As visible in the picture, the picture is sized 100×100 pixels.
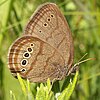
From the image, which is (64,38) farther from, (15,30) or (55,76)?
(15,30)

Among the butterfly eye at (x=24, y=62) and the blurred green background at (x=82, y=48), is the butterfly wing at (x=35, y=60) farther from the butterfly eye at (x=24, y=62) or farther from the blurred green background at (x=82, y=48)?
the blurred green background at (x=82, y=48)

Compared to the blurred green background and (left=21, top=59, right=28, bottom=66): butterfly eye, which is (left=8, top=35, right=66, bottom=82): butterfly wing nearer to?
(left=21, top=59, right=28, bottom=66): butterfly eye

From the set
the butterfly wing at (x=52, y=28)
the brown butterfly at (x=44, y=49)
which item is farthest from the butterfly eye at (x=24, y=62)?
the butterfly wing at (x=52, y=28)

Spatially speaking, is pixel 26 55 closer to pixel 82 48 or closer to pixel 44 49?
pixel 44 49

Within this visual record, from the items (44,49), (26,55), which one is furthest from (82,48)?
(26,55)

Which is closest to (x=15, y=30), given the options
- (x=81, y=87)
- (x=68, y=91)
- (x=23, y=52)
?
(x=23, y=52)

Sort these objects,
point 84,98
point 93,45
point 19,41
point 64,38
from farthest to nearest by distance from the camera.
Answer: point 93,45, point 84,98, point 64,38, point 19,41

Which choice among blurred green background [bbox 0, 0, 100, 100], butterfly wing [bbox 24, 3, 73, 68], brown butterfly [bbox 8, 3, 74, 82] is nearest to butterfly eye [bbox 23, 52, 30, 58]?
brown butterfly [bbox 8, 3, 74, 82]
